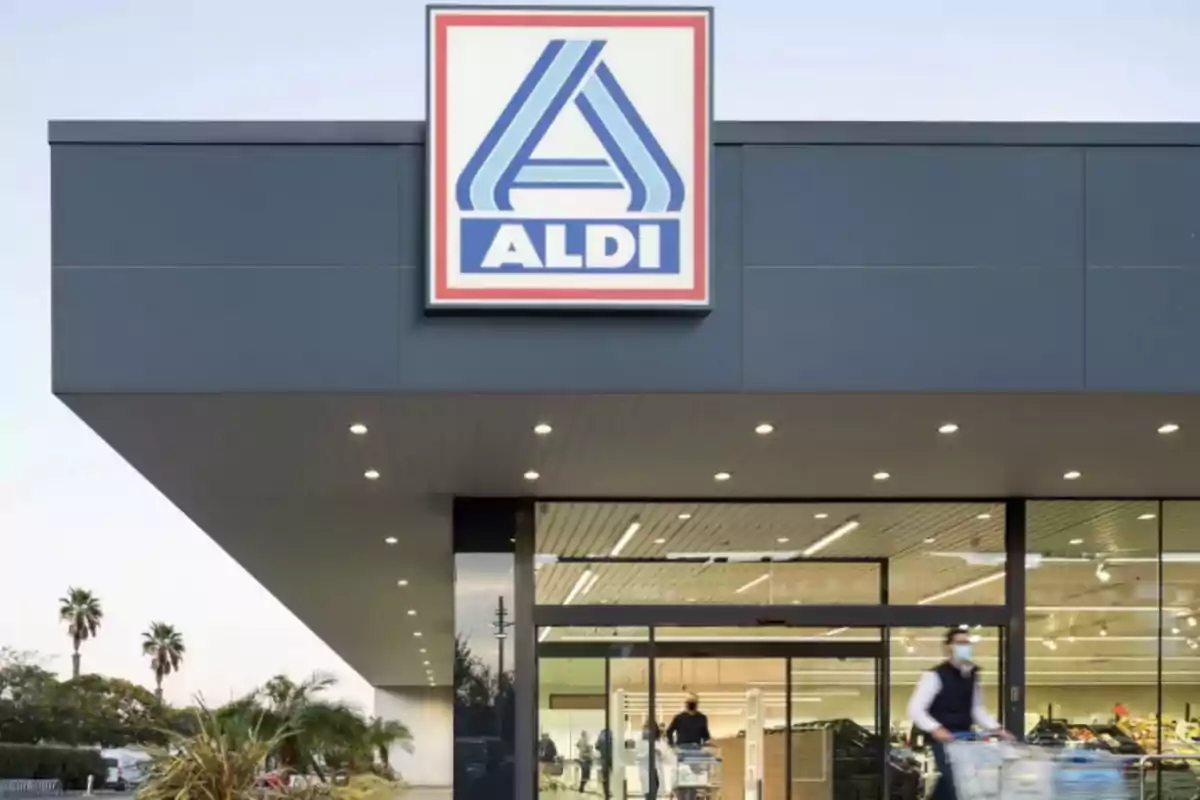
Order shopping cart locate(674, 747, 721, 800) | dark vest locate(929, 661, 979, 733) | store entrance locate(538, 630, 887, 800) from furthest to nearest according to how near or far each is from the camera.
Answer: shopping cart locate(674, 747, 721, 800) → store entrance locate(538, 630, 887, 800) → dark vest locate(929, 661, 979, 733)

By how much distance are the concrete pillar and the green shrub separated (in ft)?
40.6

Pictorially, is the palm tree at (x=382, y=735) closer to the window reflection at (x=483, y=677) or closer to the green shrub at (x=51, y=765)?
the window reflection at (x=483, y=677)

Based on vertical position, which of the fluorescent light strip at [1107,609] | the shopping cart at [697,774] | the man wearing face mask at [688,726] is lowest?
the shopping cart at [697,774]

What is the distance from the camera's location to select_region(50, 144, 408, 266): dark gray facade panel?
9891 millimetres

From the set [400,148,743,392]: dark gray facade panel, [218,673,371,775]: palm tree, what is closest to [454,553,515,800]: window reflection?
[400,148,743,392]: dark gray facade panel

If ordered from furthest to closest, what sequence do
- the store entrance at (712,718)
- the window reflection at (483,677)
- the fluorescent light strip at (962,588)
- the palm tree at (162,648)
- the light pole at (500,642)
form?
the palm tree at (162,648) < the fluorescent light strip at (962,588) < the store entrance at (712,718) < the light pole at (500,642) < the window reflection at (483,677)

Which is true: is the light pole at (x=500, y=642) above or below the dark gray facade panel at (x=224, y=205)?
below

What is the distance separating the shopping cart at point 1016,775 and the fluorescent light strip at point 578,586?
5.41 meters

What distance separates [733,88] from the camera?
26.5 metres

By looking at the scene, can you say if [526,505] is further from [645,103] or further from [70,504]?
[70,504]

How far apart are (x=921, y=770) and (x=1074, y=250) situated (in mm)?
6456

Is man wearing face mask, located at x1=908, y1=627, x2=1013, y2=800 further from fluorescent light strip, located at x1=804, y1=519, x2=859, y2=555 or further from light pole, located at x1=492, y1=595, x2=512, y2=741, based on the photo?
light pole, located at x1=492, y1=595, x2=512, y2=741

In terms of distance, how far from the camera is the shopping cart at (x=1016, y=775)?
32.5 ft

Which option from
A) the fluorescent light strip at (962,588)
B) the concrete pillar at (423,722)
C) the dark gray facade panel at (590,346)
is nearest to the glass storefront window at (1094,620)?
the fluorescent light strip at (962,588)
